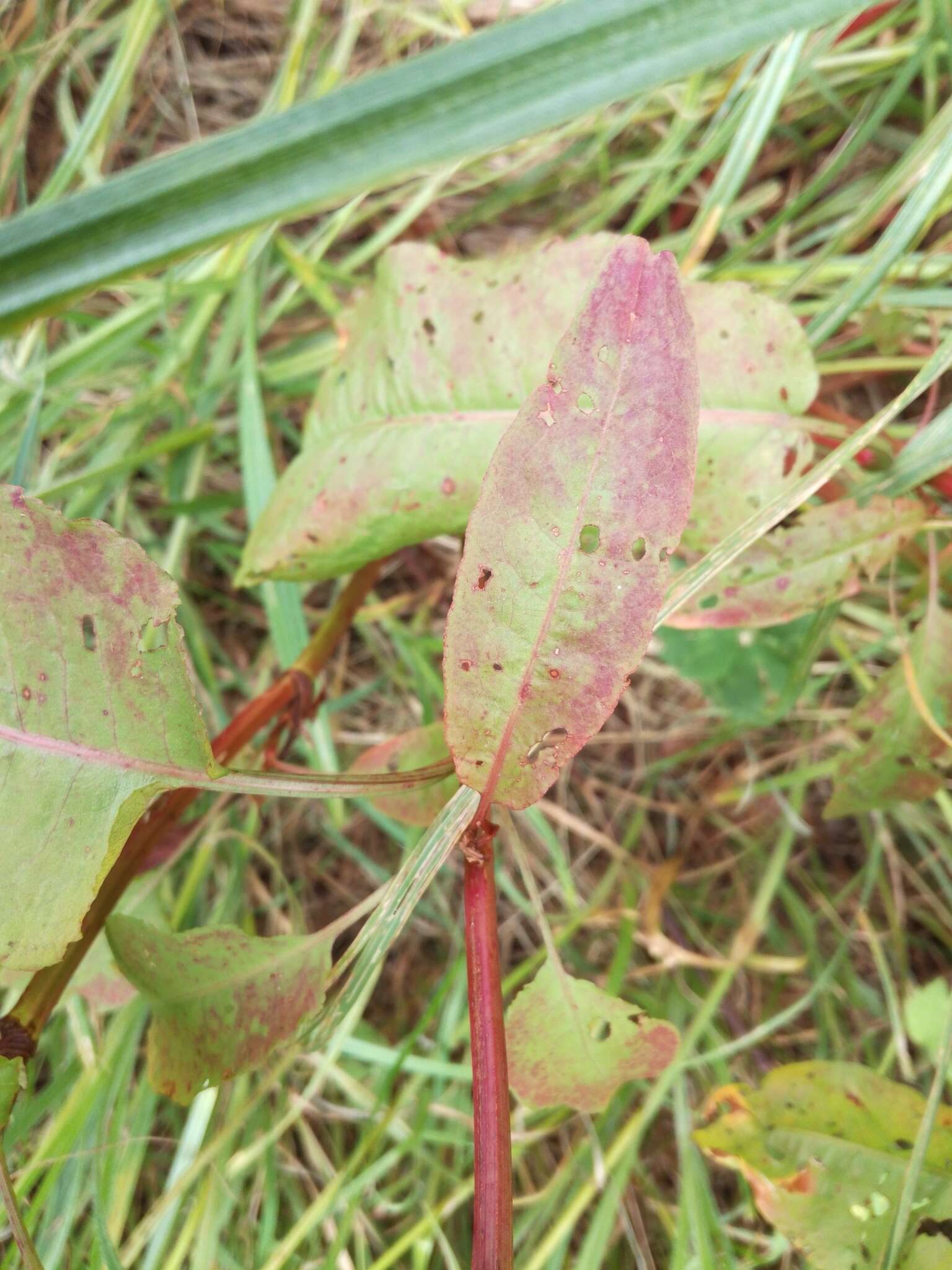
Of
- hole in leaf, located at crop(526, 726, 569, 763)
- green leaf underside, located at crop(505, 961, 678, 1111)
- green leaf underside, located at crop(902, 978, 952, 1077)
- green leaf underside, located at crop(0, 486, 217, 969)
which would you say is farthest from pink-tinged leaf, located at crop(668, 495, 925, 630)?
green leaf underside, located at crop(902, 978, 952, 1077)

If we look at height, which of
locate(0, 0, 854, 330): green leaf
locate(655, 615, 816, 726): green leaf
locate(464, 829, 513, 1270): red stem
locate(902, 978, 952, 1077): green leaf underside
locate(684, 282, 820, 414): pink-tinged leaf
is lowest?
locate(902, 978, 952, 1077): green leaf underside

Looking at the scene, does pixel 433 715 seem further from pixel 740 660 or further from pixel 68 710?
pixel 68 710

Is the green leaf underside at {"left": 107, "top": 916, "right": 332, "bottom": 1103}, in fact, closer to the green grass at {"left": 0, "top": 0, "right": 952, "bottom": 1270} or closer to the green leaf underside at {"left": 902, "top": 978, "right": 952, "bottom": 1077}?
the green grass at {"left": 0, "top": 0, "right": 952, "bottom": 1270}

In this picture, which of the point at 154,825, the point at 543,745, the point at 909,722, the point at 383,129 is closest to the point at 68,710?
the point at 154,825

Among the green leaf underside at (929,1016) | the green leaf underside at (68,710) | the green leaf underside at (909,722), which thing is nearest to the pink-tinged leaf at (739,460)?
the green leaf underside at (909,722)

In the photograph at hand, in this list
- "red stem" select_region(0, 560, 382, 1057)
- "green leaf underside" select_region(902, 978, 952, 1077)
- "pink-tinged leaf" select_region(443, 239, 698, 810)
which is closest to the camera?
"pink-tinged leaf" select_region(443, 239, 698, 810)

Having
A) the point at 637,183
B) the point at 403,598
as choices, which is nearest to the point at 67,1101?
the point at 403,598
